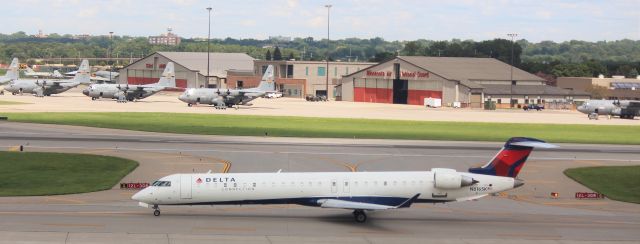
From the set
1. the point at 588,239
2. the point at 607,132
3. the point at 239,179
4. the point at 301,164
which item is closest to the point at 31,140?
the point at 301,164

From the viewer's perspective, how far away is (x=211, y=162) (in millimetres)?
75562

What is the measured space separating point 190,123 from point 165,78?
240ft

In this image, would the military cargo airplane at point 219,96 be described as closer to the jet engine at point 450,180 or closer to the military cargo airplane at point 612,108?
the military cargo airplane at point 612,108

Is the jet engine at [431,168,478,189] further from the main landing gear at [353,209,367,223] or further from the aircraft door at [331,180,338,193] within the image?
the aircraft door at [331,180,338,193]

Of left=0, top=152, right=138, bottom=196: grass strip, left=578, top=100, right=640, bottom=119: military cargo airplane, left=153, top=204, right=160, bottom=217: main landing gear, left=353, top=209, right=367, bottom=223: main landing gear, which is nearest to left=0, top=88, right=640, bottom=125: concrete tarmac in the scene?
left=578, top=100, right=640, bottom=119: military cargo airplane

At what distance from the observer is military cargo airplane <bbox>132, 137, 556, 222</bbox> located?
159 feet

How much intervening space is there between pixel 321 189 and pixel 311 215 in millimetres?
3145

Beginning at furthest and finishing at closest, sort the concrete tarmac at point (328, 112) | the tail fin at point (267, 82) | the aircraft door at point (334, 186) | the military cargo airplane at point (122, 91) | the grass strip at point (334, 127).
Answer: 1. the military cargo airplane at point (122, 91)
2. the tail fin at point (267, 82)
3. the concrete tarmac at point (328, 112)
4. the grass strip at point (334, 127)
5. the aircraft door at point (334, 186)

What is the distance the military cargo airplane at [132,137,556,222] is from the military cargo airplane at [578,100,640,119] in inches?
4573

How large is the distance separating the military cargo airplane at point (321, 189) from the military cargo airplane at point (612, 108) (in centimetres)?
11615

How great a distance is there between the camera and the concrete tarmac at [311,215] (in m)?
44.9

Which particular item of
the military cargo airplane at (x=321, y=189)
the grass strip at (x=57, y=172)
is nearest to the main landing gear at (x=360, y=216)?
the military cargo airplane at (x=321, y=189)

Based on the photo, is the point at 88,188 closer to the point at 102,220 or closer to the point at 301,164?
the point at 102,220

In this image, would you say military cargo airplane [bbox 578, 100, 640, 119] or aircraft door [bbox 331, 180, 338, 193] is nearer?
aircraft door [bbox 331, 180, 338, 193]
